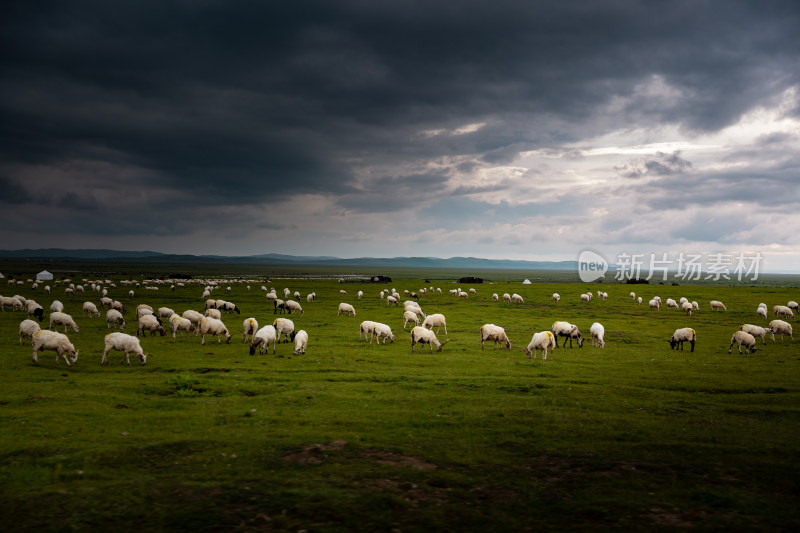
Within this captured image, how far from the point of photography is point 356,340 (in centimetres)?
3158

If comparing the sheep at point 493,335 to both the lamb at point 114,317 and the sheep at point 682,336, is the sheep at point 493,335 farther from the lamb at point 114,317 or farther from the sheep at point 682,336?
the lamb at point 114,317

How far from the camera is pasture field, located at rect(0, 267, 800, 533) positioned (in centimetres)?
830

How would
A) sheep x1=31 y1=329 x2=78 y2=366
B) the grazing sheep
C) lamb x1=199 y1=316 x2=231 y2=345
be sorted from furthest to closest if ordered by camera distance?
Answer: 1. the grazing sheep
2. lamb x1=199 y1=316 x2=231 y2=345
3. sheep x1=31 y1=329 x2=78 y2=366

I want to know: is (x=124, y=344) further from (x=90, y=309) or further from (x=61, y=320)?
(x=90, y=309)

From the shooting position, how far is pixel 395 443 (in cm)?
1211

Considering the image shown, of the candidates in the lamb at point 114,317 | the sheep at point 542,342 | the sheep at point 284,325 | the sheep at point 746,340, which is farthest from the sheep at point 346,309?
the sheep at point 746,340

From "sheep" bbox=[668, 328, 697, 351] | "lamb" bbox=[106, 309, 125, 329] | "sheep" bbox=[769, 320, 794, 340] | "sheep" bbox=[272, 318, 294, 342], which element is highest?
"sheep" bbox=[769, 320, 794, 340]

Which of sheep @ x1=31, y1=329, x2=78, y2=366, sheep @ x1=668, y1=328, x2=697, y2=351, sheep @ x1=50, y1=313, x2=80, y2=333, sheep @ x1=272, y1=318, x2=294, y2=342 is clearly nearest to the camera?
sheep @ x1=31, y1=329, x2=78, y2=366

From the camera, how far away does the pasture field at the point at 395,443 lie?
8.30 m

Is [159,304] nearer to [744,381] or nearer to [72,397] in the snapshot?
[72,397]

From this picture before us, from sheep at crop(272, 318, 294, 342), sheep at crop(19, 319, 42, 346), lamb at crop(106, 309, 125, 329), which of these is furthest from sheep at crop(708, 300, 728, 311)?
sheep at crop(19, 319, 42, 346)

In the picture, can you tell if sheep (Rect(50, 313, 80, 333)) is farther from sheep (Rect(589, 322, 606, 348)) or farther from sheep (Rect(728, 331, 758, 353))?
sheep (Rect(728, 331, 758, 353))

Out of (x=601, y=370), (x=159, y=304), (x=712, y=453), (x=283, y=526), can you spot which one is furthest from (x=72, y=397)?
(x=159, y=304)

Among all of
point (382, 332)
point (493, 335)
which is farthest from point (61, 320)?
point (493, 335)
